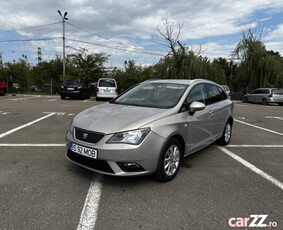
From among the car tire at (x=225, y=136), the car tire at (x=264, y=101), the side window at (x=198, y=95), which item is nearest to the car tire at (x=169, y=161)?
the side window at (x=198, y=95)

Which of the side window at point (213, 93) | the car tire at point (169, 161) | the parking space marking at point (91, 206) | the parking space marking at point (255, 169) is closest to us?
the parking space marking at point (91, 206)

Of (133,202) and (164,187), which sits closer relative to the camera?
(133,202)

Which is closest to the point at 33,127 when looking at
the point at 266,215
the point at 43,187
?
the point at 43,187

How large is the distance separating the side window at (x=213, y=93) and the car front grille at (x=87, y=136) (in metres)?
2.58

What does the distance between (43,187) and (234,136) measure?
5177 mm

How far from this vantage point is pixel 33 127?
6.80m

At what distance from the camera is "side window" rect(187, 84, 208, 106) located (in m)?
3.84

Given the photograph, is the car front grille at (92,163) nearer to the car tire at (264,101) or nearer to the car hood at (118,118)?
the car hood at (118,118)

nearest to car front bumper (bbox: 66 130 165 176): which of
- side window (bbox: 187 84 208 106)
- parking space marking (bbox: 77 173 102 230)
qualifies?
parking space marking (bbox: 77 173 102 230)

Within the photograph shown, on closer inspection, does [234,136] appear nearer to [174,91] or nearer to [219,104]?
[219,104]

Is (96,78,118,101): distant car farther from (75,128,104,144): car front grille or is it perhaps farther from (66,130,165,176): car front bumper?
(66,130,165,176): car front bumper

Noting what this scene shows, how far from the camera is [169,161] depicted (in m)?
3.27

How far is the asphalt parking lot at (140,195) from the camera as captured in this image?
2344 millimetres

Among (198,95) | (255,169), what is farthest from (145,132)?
(255,169)
